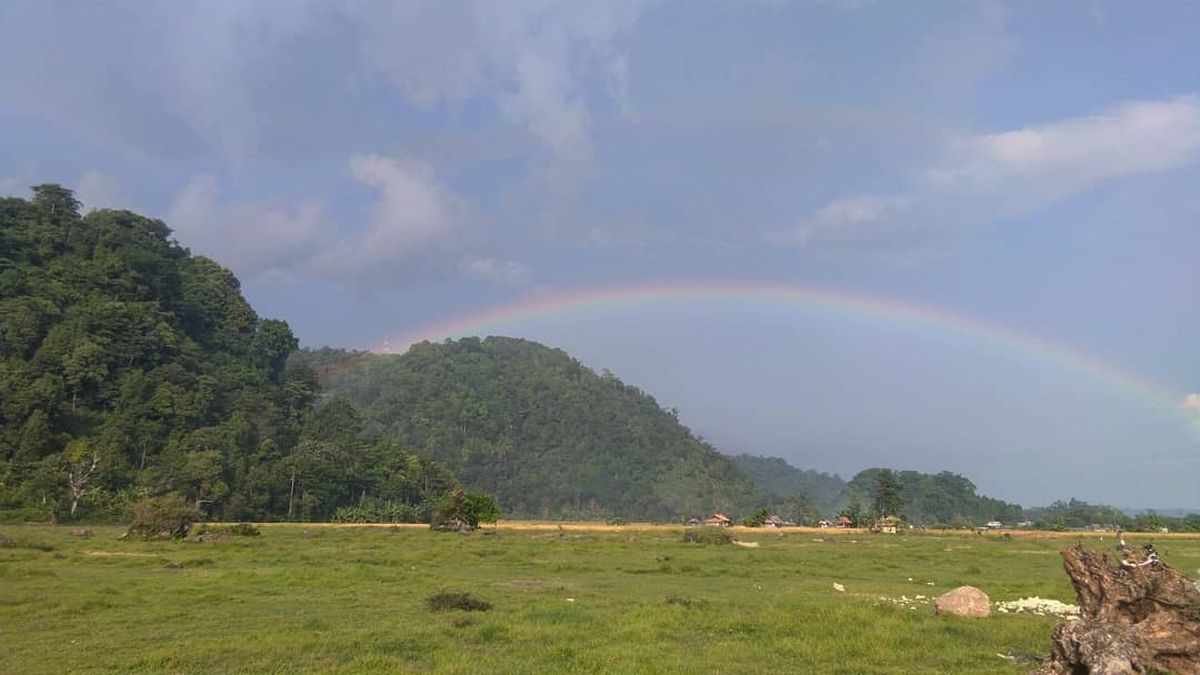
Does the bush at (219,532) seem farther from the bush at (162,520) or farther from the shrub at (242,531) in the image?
the bush at (162,520)

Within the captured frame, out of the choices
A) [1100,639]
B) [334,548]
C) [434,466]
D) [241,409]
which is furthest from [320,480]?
[1100,639]

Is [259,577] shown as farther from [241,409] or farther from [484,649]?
[241,409]

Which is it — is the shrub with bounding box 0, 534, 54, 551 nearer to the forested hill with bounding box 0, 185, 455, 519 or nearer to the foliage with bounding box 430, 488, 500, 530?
the foliage with bounding box 430, 488, 500, 530

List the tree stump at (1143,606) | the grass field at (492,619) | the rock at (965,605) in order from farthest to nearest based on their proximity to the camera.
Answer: the rock at (965,605)
the grass field at (492,619)
the tree stump at (1143,606)

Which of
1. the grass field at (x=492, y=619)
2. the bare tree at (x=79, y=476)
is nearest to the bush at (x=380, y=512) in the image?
the bare tree at (x=79, y=476)

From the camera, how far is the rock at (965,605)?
21.6 metres

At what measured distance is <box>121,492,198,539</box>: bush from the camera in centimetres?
5178

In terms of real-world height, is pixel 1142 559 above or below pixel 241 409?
below

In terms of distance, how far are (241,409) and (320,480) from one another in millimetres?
19013

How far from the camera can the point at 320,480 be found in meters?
110

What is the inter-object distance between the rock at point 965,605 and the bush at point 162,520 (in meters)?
49.0

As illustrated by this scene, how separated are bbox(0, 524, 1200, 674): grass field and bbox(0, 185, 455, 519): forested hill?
55.8m

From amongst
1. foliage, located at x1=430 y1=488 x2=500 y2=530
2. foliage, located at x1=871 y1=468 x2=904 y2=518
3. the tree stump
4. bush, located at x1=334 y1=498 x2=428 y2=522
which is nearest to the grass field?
the tree stump

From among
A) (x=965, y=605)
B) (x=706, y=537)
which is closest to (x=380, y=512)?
(x=706, y=537)
